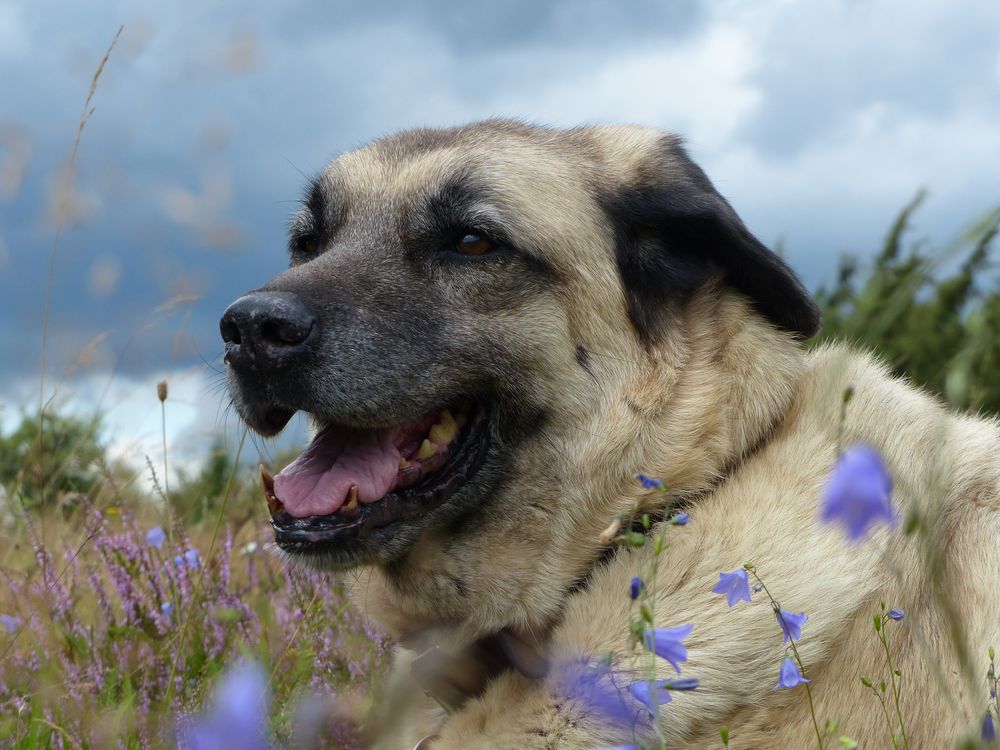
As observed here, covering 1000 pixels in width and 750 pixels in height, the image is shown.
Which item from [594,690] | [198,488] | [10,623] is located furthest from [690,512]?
[198,488]

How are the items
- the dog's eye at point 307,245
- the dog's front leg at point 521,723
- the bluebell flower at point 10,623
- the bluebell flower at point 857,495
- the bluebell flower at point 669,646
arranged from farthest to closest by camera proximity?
1. the bluebell flower at point 10,623
2. the dog's eye at point 307,245
3. the dog's front leg at point 521,723
4. the bluebell flower at point 669,646
5. the bluebell flower at point 857,495

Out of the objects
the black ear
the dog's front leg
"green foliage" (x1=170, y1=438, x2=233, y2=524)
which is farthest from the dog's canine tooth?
"green foliage" (x1=170, y1=438, x2=233, y2=524)

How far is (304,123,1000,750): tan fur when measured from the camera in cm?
242

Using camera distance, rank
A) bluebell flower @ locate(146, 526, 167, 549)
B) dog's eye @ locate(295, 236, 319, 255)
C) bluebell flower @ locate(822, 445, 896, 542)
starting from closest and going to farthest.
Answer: bluebell flower @ locate(822, 445, 896, 542), dog's eye @ locate(295, 236, 319, 255), bluebell flower @ locate(146, 526, 167, 549)

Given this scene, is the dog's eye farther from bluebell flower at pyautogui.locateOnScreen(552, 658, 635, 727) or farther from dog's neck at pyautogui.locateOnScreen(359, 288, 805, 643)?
bluebell flower at pyautogui.locateOnScreen(552, 658, 635, 727)

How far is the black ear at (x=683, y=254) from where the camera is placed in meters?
3.10

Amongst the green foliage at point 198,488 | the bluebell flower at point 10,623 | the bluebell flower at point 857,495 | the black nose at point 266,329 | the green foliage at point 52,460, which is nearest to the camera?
the bluebell flower at point 857,495

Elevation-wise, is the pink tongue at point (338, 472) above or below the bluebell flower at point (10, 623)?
above

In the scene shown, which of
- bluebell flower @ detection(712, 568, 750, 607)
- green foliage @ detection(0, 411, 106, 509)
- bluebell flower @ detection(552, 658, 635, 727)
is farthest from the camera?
green foliage @ detection(0, 411, 106, 509)

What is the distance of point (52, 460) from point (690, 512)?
165 inches

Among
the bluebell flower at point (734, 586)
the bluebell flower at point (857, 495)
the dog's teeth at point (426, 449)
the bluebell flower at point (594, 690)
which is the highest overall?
the bluebell flower at point (857, 495)

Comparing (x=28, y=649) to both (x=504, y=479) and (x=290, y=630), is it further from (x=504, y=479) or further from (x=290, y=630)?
(x=504, y=479)

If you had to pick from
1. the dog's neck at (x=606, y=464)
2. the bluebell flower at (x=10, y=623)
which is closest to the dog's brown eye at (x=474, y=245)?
the dog's neck at (x=606, y=464)

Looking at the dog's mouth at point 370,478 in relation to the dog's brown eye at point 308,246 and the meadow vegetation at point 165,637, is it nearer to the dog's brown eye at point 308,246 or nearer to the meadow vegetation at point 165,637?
the meadow vegetation at point 165,637
